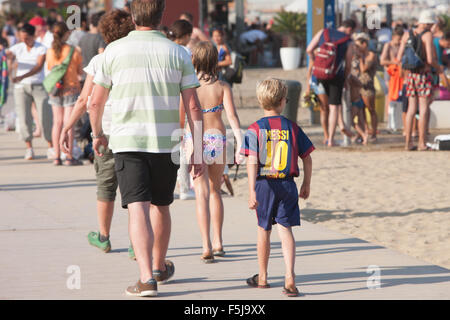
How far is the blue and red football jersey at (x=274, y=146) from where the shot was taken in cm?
537

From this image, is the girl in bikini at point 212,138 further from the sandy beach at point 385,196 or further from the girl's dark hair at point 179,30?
the sandy beach at point 385,196

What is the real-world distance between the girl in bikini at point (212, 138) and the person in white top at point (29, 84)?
5.97 m

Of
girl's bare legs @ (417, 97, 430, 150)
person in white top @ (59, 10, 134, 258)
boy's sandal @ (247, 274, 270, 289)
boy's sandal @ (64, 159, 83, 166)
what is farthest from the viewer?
girl's bare legs @ (417, 97, 430, 150)

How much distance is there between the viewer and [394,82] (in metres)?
14.9

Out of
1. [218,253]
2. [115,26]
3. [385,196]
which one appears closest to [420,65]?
[385,196]

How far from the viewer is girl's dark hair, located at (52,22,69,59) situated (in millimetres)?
11219

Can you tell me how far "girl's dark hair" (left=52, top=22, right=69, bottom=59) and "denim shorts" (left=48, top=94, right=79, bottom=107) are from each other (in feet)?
1.70

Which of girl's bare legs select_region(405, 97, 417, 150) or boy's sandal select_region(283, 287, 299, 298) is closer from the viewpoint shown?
boy's sandal select_region(283, 287, 299, 298)

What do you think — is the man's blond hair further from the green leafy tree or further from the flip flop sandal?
the green leafy tree

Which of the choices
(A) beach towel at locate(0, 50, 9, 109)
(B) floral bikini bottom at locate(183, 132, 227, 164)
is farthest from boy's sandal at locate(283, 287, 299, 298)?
(A) beach towel at locate(0, 50, 9, 109)

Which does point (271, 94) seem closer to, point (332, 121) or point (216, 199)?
point (216, 199)
